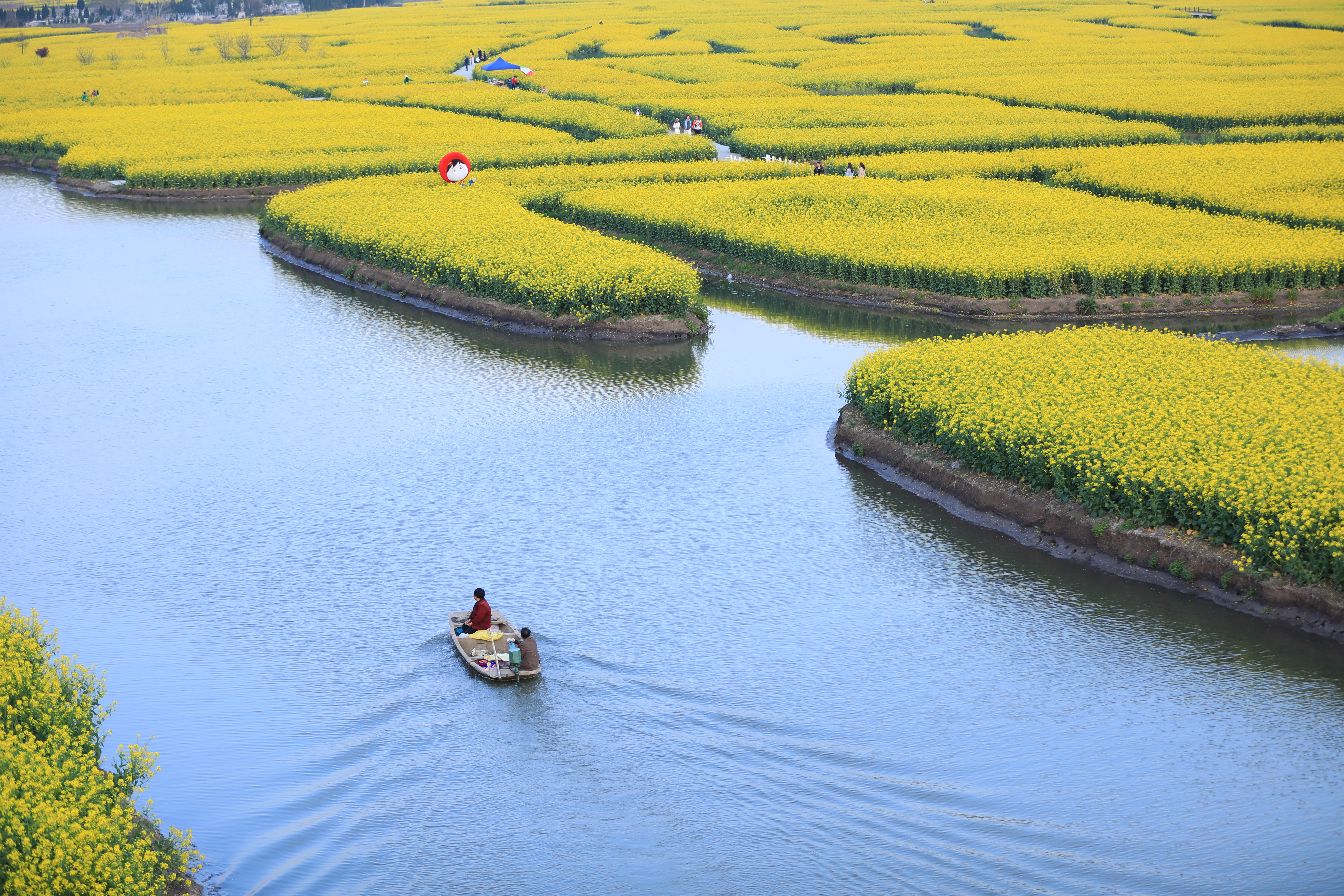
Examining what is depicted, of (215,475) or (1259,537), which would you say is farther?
(215,475)

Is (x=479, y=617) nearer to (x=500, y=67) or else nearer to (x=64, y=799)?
(x=64, y=799)

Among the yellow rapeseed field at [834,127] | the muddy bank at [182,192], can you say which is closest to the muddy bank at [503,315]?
the yellow rapeseed field at [834,127]

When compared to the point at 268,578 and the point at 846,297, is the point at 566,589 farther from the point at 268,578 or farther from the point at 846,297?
the point at 846,297

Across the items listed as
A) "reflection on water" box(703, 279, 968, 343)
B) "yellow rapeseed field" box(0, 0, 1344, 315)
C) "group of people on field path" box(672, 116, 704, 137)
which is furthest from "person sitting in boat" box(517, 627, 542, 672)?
"group of people on field path" box(672, 116, 704, 137)

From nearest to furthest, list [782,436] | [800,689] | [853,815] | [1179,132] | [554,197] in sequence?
[853,815] → [800,689] → [782,436] → [554,197] → [1179,132]

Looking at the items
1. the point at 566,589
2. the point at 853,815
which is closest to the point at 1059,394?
the point at 566,589

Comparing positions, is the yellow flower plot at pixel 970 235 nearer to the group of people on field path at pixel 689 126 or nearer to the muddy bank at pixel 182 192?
the muddy bank at pixel 182 192
